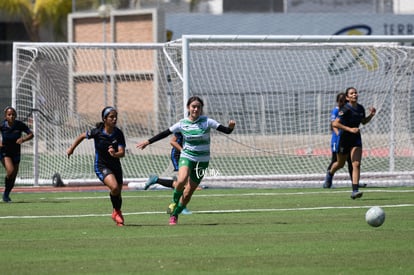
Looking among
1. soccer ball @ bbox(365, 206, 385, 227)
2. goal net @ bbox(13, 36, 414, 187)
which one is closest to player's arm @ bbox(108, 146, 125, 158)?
soccer ball @ bbox(365, 206, 385, 227)

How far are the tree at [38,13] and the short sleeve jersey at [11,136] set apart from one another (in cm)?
3816

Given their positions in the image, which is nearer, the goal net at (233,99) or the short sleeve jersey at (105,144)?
the short sleeve jersey at (105,144)

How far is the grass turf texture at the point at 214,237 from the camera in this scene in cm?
1066

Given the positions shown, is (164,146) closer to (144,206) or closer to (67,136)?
(67,136)

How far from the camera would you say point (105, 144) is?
50.6 ft

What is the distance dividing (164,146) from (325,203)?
11417mm

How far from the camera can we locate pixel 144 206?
62.3ft

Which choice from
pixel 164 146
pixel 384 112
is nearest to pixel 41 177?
pixel 164 146

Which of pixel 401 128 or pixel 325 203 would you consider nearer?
pixel 325 203

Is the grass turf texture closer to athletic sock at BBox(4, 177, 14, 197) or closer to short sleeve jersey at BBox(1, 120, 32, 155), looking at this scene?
athletic sock at BBox(4, 177, 14, 197)

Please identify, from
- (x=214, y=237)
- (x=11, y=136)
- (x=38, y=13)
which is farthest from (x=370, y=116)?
(x=38, y=13)

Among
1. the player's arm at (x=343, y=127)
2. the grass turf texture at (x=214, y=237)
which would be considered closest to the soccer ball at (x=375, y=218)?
the grass turf texture at (x=214, y=237)

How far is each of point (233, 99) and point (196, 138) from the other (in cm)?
1501

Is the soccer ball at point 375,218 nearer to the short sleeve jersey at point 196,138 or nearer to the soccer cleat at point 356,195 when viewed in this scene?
the short sleeve jersey at point 196,138
